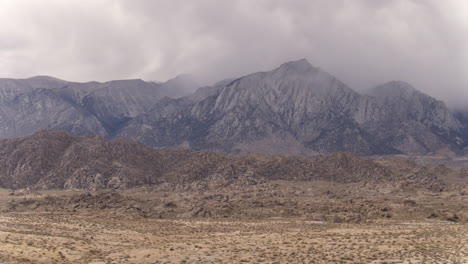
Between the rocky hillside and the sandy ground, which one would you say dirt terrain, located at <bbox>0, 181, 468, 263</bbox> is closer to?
the sandy ground

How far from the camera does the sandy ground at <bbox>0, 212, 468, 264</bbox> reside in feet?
112

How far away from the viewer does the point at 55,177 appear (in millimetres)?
134125

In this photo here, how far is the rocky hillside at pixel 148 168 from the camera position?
133250 mm

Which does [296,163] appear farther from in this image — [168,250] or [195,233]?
[168,250]

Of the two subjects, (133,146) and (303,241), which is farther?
(133,146)

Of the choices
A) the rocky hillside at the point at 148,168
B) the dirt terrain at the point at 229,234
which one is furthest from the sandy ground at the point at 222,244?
the rocky hillside at the point at 148,168

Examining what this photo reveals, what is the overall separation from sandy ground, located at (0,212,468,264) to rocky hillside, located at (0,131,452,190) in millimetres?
73634

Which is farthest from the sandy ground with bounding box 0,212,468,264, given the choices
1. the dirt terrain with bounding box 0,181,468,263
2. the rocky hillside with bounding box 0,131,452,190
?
the rocky hillside with bounding box 0,131,452,190

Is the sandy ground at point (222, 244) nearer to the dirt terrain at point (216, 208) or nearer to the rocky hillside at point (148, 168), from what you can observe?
the dirt terrain at point (216, 208)

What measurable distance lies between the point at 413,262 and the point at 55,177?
12152cm

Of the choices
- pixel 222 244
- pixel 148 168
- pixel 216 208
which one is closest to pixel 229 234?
pixel 222 244

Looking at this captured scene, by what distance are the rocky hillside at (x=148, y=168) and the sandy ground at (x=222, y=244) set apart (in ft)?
242

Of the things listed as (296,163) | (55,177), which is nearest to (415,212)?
(296,163)

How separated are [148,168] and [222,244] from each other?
374 feet
